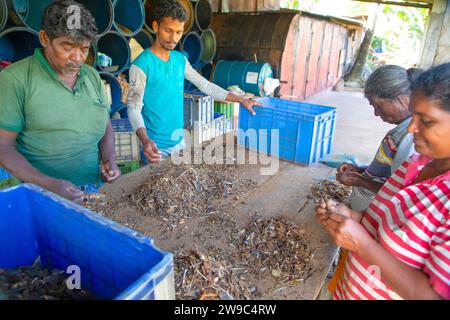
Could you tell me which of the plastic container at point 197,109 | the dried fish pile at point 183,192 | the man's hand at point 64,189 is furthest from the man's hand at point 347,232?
the plastic container at point 197,109

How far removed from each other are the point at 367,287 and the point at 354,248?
0.19m

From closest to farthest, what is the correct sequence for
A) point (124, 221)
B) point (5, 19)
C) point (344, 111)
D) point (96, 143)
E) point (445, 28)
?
point (124, 221)
point (96, 143)
point (5, 19)
point (445, 28)
point (344, 111)

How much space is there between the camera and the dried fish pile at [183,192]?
157cm

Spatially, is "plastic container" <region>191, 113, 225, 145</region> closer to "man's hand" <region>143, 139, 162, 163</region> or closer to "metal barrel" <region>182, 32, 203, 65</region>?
"metal barrel" <region>182, 32, 203, 65</region>

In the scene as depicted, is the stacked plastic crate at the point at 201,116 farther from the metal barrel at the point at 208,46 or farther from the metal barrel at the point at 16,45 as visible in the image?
the metal barrel at the point at 16,45

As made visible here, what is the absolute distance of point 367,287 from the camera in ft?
3.54

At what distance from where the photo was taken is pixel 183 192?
1660 mm

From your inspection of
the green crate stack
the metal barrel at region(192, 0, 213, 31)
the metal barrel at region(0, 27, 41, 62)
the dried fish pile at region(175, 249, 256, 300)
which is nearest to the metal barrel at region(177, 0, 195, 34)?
the metal barrel at region(192, 0, 213, 31)

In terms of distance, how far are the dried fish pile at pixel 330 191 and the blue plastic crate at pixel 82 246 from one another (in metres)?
1.23

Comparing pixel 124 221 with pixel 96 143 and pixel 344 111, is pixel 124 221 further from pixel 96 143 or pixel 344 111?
pixel 344 111

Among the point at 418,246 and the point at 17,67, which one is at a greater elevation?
the point at 17,67

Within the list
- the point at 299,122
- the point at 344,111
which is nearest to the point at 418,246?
the point at 299,122

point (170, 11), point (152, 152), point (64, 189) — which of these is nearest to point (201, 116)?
point (170, 11)

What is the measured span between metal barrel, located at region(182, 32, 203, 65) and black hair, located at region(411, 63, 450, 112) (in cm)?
466
